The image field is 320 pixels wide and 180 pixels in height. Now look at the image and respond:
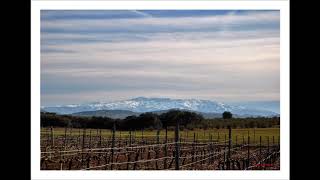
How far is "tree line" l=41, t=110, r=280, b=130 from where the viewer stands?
547cm

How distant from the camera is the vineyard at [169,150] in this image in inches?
217

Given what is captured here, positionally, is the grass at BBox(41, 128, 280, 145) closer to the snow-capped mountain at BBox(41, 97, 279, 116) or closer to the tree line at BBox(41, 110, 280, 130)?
the tree line at BBox(41, 110, 280, 130)

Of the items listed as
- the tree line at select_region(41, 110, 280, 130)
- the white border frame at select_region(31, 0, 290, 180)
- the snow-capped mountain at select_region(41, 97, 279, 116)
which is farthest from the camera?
the tree line at select_region(41, 110, 280, 130)

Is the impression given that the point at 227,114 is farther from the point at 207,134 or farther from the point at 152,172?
the point at 152,172

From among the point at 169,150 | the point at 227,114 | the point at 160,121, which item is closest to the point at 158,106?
the point at 160,121

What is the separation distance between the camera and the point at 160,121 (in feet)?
18.3

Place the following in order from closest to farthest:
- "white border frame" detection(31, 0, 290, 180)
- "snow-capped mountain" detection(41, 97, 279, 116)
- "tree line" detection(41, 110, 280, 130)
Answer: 1. "white border frame" detection(31, 0, 290, 180)
2. "snow-capped mountain" detection(41, 97, 279, 116)
3. "tree line" detection(41, 110, 280, 130)

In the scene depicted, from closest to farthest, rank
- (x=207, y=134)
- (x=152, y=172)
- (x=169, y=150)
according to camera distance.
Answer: (x=152, y=172), (x=207, y=134), (x=169, y=150)

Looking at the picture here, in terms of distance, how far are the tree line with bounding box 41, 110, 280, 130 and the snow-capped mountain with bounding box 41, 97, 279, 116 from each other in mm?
67

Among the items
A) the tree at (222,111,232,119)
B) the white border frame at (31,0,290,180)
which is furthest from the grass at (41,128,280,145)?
the white border frame at (31,0,290,180)

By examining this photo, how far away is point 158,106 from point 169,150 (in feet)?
2.44
